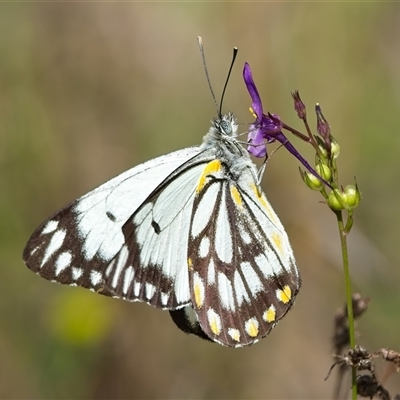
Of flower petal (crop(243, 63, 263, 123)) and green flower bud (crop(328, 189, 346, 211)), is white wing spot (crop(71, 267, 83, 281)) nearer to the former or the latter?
flower petal (crop(243, 63, 263, 123))

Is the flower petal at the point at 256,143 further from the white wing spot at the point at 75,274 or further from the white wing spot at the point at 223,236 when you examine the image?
the white wing spot at the point at 75,274

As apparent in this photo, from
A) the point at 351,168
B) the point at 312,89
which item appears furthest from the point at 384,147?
the point at 312,89

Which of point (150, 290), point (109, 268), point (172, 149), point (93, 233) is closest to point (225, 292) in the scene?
point (150, 290)

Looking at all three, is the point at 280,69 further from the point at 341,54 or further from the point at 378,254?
the point at 378,254

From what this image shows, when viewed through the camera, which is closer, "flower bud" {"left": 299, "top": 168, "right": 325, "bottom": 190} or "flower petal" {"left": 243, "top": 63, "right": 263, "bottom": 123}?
"flower bud" {"left": 299, "top": 168, "right": 325, "bottom": 190}

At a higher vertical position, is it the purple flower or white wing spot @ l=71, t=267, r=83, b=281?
the purple flower

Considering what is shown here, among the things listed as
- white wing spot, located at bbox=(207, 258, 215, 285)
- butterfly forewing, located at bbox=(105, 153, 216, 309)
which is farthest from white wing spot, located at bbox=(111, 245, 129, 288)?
white wing spot, located at bbox=(207, 258, 215, 285)
